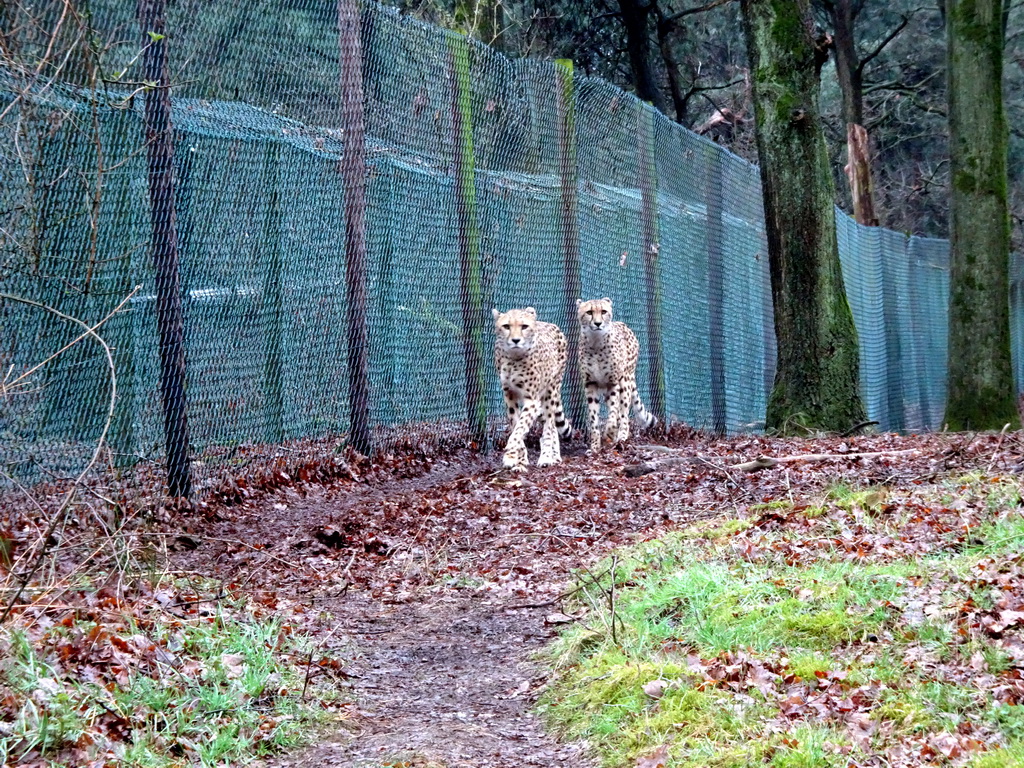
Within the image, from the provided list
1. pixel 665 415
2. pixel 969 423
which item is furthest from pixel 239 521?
pixel 969 423

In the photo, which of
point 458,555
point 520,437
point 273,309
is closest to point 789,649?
point 458,555

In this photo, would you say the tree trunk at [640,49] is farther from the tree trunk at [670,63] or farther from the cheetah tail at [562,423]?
the cheetah tail at [562,423]

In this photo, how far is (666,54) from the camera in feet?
70.9

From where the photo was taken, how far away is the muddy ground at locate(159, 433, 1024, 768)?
418 cm

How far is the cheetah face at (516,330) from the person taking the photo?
→ 32.4ft

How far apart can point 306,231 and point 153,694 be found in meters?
5.00

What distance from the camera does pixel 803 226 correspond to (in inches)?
438

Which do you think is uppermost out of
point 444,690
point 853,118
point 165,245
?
point 853,118

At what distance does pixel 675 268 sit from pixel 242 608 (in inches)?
345

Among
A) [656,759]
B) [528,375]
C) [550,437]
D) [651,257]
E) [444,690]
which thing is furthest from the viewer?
[651,257]

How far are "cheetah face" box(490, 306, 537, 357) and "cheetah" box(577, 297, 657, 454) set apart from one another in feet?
3.86

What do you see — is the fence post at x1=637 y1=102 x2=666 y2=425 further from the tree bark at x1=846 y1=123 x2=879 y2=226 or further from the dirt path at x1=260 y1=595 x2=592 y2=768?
the tree bark at x1=846 y1=123 x2=879 y2=226

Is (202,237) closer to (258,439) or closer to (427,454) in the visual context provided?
(258,439)

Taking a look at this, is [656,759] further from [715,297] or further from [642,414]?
[715,297]
